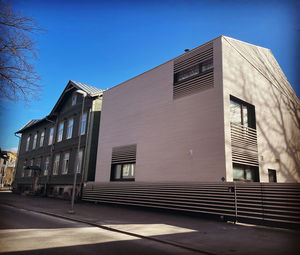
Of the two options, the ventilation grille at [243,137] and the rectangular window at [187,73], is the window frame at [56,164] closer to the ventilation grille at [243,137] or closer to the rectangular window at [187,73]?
the rectangular window at [187,73]

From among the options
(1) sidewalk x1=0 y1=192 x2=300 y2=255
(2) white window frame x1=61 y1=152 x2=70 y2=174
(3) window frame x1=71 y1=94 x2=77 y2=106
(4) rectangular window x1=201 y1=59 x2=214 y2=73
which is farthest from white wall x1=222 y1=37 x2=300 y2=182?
(2) white window frame x1=61 y1=152 x2=70 y2=174

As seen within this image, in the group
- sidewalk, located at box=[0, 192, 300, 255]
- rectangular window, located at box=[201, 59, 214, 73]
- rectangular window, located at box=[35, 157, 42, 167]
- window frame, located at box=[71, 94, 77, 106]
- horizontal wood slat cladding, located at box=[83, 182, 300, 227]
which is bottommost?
sidewalk, located at box=[0, 192, 300, 255]

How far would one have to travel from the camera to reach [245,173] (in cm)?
1393

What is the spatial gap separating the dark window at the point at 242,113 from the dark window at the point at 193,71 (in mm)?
2354

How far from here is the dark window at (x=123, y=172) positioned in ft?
59.2

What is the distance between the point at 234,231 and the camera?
877 centimetres

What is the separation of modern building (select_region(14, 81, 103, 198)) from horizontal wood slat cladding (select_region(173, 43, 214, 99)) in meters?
8.42

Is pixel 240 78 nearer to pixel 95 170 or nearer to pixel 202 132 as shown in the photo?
pixel 202 132

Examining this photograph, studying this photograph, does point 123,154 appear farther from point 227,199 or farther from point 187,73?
point 227,199

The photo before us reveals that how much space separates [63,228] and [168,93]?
10520mm

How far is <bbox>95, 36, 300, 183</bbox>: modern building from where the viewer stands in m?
13.2

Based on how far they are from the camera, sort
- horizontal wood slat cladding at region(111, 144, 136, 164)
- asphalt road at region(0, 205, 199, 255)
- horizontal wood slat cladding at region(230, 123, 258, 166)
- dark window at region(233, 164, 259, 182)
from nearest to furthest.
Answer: asphalt road at region(0, 205, 199, 255) < horizontal wood slat cladding at region(230, 123, 258, 166) < dark window at region(233, 164, 259, 182) < horizontal wood slat cladding at region(111, 144, 136, 164)

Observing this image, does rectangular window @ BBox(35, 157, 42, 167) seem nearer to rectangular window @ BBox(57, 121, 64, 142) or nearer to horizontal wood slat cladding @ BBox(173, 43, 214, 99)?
rectangular window @ BBox(57, 121, 64, 142)

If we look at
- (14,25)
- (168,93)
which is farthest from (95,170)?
(14,25)
